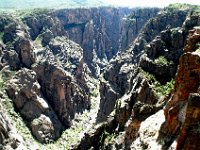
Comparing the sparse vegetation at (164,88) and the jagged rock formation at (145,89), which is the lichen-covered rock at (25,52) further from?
the sparse vegetation at (164,88)

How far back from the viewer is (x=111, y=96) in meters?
145

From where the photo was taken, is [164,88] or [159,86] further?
[159,86]

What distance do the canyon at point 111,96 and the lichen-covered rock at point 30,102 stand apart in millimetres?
309

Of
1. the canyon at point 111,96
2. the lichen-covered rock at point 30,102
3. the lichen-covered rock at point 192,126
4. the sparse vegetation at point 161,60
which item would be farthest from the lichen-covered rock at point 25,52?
the lichen-covered rock at point 192,126

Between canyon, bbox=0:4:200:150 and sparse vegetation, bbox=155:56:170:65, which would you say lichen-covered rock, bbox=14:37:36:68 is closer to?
canyon, bbox=0:4:200:150

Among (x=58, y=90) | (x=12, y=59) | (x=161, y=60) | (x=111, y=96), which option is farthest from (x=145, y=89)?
(x=12, y=59)

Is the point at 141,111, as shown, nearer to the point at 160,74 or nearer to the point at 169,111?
the point at 169,111

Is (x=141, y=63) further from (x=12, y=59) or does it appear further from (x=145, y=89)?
(x=12, y=59)

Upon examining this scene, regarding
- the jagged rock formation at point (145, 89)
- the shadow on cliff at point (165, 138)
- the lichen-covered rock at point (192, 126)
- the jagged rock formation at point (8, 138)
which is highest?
the lichen-covered rock at point (192, 126)

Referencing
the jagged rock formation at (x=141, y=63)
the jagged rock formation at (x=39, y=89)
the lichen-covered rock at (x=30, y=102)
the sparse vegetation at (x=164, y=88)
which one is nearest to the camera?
the sparse vegetation at (x=164, y=88)

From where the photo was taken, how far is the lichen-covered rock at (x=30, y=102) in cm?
13688

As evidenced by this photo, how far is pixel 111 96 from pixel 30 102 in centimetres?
2610

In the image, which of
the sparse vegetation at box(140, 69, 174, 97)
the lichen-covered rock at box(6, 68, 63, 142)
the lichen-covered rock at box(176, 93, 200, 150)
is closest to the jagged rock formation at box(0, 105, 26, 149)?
the lichen-covered rock at box(6, 68, 63, 142)

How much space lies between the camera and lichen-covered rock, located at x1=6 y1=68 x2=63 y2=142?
5389 inches
